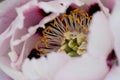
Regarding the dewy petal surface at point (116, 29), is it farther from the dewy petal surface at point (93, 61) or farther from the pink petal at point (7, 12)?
the pink petal at point (7, 12)

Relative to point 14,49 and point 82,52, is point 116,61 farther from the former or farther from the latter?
point 14,49

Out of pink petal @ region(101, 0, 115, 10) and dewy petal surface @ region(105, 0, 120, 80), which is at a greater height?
pink petal @ region(101, 0, 115, 10)

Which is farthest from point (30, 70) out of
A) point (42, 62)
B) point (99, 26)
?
point (99, 26)

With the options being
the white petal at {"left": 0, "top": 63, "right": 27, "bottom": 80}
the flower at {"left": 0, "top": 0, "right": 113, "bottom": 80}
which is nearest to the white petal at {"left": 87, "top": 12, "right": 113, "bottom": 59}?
the flower at {"left": 0, "top": 0, "right": 113, "bottom": 80}

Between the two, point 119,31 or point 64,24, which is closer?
point 119,31

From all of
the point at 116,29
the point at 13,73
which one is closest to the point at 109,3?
the point at 116,29

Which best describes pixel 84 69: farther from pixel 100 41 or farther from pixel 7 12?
pixel 7 12

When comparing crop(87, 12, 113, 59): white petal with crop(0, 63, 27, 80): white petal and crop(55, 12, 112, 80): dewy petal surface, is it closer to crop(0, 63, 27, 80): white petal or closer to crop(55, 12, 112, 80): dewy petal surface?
crop(55, 12, 112, 80): dewy petal surface
